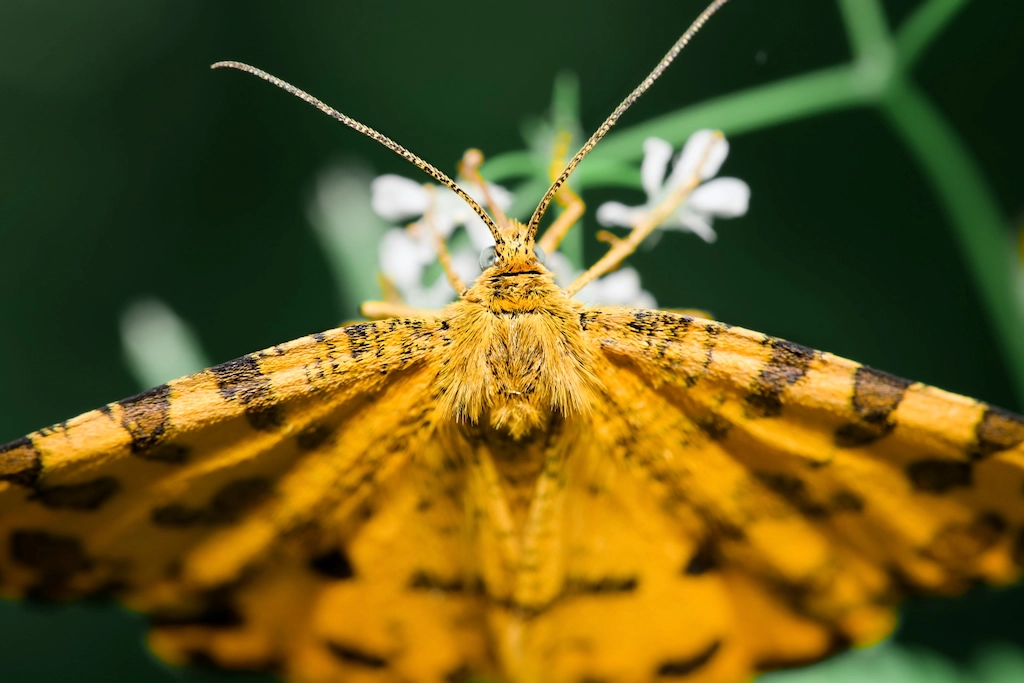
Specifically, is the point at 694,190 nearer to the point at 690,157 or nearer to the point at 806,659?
the point at 690,157

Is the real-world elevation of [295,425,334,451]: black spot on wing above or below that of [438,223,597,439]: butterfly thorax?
below

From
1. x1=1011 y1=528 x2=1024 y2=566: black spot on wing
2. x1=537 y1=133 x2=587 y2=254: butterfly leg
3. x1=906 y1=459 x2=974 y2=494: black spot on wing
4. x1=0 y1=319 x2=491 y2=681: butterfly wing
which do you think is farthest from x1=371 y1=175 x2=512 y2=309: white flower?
x1=1011 y1=528 x2=1024 y2=566: black spot on wing

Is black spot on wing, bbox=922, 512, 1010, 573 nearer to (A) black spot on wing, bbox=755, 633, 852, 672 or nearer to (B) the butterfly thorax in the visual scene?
(A) black spot on wing, bbox=755, 633, 852, 672

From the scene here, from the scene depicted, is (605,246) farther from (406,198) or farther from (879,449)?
(879,449)

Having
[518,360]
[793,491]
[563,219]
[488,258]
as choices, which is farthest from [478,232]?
[793,491]

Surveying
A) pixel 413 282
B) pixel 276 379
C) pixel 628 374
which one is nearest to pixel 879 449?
pixel 628 374

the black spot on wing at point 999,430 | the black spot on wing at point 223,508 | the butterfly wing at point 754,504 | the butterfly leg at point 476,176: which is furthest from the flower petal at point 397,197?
the black spot on wing at point 999,430
